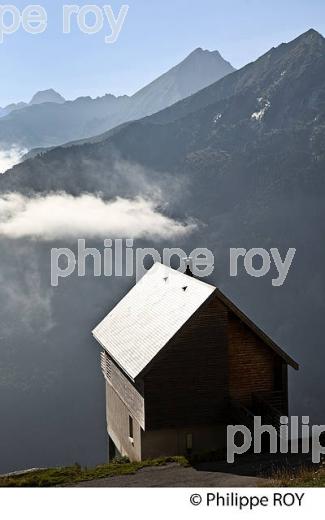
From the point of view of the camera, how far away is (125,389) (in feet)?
104

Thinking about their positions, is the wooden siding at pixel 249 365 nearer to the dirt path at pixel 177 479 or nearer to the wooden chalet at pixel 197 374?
the wooden chalet at pixel 197 374

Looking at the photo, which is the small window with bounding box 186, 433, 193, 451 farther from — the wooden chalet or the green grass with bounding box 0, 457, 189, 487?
the green grass with bounding box 0, 457, 189, 487

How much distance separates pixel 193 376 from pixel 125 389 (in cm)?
448

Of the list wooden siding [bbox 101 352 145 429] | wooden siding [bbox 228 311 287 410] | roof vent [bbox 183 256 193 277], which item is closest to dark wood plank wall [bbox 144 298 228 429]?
wooden siding [bbox 228 311 287 410]

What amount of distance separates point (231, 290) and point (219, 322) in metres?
169

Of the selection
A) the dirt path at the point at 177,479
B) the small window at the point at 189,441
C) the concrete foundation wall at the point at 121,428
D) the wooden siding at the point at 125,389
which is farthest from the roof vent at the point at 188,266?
the dirt path at the point at 177,479

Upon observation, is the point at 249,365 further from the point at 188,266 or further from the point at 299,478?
the point at 299,478

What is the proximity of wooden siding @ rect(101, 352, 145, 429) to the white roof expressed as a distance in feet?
4.06

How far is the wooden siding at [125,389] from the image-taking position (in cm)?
2915

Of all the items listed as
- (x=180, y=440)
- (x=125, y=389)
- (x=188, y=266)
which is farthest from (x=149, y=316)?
(x=180, y=440)

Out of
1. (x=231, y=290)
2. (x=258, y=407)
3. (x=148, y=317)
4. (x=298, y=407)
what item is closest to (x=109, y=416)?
(x=148, y=317)

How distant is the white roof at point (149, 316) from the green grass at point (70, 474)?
3.72 m

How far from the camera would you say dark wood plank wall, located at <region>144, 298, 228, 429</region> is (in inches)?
1112
